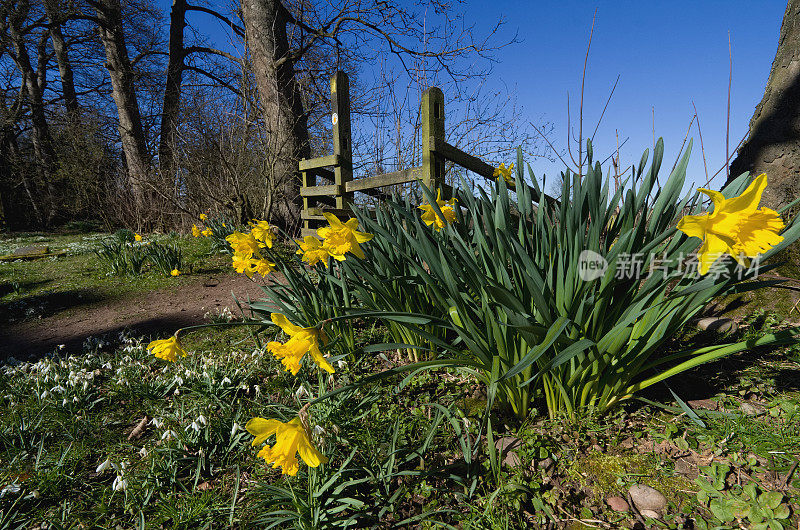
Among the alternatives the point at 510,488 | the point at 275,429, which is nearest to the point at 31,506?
the point at 275,429

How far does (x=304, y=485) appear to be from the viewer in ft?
4.18

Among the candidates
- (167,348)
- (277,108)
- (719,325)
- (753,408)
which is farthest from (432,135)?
(277,108)

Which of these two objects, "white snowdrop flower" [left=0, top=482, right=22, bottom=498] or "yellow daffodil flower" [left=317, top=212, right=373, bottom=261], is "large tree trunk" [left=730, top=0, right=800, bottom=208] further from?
"white snowdrop flower" [left=0, top=482, right=22, bottom=498]

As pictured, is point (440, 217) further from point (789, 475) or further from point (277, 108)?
point (277, 108)

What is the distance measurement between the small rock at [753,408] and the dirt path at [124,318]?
2.76 meters


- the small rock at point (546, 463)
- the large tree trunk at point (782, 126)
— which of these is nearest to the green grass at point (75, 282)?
the small rock at point (546, 463)

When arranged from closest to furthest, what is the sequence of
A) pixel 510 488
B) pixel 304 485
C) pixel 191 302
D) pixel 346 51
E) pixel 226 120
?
1. pixel 510 488
2. pixel 304 485
3. pixel 191 302
4. pixel 226 120
5. pixel 346 51

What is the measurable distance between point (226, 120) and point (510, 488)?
685cm

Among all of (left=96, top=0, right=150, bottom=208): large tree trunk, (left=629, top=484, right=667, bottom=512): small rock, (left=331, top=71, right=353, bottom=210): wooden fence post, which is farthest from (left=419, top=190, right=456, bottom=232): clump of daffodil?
(left=96, top=0, right=150, bottom=208): large tree trunk

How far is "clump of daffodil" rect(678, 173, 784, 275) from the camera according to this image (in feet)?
2.85

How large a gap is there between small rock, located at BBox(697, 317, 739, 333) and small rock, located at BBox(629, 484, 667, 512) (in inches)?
42.8

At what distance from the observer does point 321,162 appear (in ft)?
17.5

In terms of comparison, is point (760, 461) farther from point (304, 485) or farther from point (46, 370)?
point (46, 370)

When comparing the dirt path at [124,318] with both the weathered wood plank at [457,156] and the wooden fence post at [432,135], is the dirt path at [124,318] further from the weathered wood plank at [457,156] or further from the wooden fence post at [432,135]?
the weathered wood plank at [457,156]
